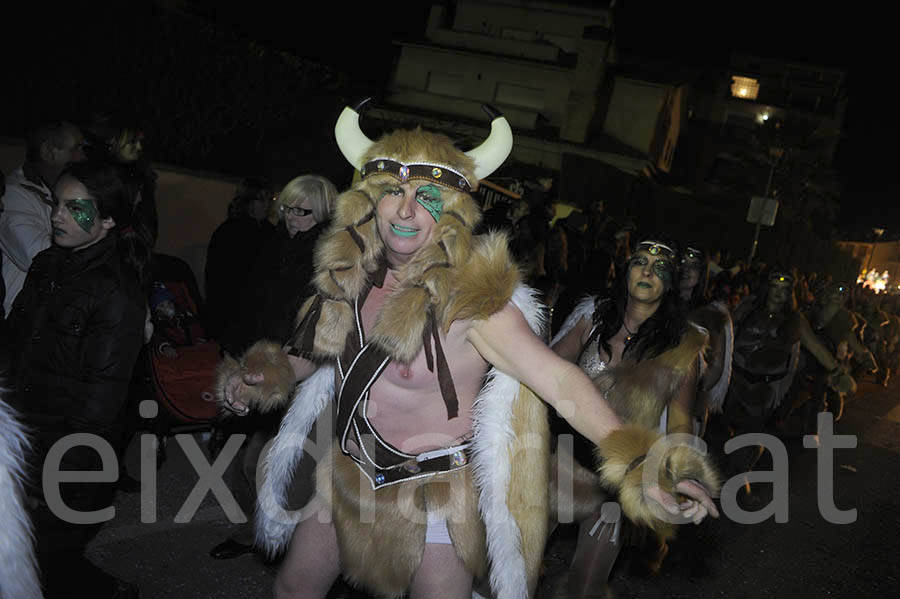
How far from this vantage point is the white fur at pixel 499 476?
2.43 meters

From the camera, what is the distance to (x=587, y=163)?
25797 mm

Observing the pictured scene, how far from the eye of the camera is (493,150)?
2.69 metres

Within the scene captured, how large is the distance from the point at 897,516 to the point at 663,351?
478cm

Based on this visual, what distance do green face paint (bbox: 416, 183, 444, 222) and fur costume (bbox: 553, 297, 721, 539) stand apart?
3.27 ft

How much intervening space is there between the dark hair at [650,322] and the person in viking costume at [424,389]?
5.10ft

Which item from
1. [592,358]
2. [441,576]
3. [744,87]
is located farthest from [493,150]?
[744,87]

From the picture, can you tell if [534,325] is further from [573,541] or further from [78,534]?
[573,541]

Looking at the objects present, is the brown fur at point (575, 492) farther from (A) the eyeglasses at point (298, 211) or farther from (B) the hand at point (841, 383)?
(B) the hand at point (841, 383)

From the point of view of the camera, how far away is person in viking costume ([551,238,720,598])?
140 inches

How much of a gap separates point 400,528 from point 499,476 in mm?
398

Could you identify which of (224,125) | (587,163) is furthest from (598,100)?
(224,125)

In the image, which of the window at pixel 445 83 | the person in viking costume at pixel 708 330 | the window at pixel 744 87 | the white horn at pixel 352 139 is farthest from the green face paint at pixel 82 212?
the window at pixel 744 87

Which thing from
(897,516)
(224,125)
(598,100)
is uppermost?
(598,100)

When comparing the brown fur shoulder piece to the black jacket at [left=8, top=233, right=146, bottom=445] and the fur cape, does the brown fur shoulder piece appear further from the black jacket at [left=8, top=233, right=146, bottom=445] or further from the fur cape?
the black jacket at [left=8, top=233, right=146, bottom=445]
